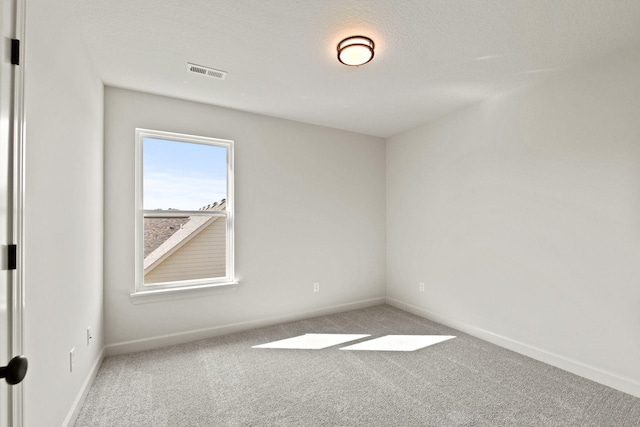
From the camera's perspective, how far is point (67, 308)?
6.34 ft

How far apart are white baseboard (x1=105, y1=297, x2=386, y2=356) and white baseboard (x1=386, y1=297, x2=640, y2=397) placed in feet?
4.42

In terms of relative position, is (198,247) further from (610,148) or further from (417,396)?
(610,148)

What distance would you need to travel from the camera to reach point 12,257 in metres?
1.07

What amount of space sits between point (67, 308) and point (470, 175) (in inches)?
153

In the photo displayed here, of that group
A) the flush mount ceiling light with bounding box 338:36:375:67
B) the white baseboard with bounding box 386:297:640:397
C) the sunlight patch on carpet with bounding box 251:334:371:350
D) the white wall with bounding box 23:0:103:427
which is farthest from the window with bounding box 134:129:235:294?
the white baseboard with bounding box 386:297:640:397

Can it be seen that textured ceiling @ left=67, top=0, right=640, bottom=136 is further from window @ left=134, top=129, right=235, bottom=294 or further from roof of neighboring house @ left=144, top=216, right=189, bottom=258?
roof of neighboring house @ left=144, top=216, right=189, bottom=258

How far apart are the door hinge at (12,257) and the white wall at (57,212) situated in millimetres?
422

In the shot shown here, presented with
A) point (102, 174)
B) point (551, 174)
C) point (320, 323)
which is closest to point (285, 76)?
point (102, 174)

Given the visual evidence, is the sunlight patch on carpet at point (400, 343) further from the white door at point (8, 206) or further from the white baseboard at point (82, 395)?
the white door at point (8, 206)

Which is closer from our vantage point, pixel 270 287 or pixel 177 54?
pixel 177 54

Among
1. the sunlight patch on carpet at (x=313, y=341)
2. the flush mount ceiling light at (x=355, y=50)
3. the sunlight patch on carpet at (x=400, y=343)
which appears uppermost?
the flush mount ceiling light at (x=355, y=50)

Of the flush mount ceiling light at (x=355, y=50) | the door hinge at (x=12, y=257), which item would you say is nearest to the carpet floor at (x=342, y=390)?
the door hinge at (x=12, y=257)

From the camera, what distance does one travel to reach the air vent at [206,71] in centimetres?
267

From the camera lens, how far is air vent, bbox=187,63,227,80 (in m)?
2.67
